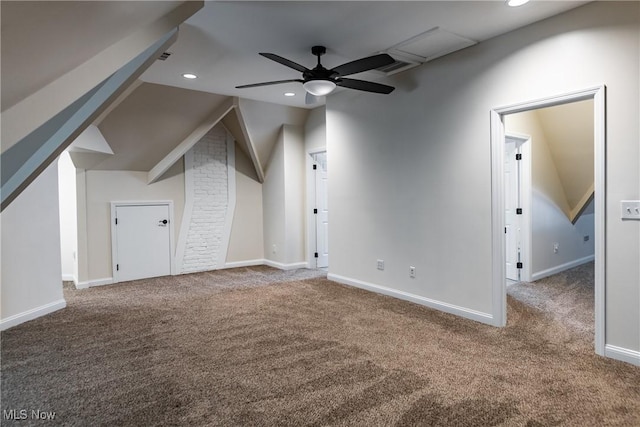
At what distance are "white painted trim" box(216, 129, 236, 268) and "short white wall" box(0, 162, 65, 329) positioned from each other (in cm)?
253

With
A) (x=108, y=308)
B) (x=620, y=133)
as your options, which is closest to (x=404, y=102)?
(x=620, y=133)

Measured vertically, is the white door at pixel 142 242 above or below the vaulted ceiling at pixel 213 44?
below

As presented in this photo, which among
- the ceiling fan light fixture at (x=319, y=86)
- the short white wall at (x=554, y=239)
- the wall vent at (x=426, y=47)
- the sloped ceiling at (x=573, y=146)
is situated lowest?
the short white wall at (x=554, y=239)

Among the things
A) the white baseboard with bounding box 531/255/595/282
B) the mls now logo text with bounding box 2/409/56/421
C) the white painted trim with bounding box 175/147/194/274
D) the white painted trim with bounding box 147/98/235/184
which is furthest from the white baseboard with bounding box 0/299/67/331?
the white baseboard with bounding box 531/255/595/282

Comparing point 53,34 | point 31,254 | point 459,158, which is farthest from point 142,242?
point 459,158

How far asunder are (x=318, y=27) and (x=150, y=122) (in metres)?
2.93

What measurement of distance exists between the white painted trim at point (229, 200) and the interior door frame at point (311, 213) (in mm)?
1257

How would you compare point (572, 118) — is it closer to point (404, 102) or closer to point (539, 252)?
point (539, 252)

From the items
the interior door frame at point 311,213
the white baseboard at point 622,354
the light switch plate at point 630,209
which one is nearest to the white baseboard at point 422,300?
the white baseboard at point 622,354

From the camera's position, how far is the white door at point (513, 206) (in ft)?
16.3

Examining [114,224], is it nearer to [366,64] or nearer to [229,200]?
[229,200]

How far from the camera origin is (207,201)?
20.1 feet

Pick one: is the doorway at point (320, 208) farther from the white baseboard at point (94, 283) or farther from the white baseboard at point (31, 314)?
the white baseboard at point (31, 314)

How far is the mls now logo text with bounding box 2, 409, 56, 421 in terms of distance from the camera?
6.81 ft
